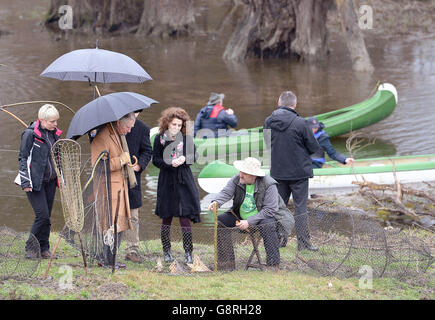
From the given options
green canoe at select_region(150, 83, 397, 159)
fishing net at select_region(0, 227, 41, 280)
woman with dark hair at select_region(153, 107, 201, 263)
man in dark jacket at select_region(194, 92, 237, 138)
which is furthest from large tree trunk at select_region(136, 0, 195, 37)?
fishing net at select_region(0, 227, 41, 280)

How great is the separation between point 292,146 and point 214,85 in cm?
1162

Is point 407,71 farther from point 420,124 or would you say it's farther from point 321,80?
point 420,124

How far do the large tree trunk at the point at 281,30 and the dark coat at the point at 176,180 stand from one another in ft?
49.9

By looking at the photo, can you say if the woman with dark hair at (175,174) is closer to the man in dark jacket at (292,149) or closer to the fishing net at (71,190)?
the fishing net at (71,190)

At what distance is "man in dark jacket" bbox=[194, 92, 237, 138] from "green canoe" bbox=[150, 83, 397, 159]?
135 mm

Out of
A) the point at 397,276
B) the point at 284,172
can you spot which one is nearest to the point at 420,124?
the point at 284,172

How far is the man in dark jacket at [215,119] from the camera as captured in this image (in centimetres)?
1096

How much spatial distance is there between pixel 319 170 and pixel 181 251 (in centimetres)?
404

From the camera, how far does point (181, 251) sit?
21.9ft

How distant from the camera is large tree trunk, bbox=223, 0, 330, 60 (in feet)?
68.8

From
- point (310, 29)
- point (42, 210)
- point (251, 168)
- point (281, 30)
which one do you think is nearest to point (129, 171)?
point (42, 210)

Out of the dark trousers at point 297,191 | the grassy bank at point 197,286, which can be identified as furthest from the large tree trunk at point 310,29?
the grassy bank at point 197,286

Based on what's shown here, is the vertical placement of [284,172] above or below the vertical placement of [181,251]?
above

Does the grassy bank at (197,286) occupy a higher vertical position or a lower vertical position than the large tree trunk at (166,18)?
lower
